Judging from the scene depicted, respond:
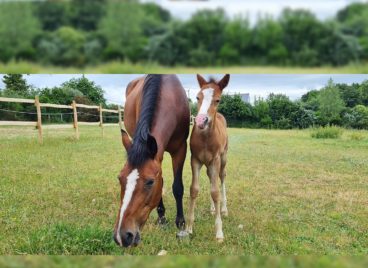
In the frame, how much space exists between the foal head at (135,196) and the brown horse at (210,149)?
16.7 inches

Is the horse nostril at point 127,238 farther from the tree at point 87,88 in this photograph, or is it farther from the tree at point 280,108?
the tree at point 280,108

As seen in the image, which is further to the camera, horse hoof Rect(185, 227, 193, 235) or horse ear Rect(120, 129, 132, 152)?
horse hoof Rect(185, 227, 193, 235)

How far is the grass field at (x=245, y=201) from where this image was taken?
2725mm

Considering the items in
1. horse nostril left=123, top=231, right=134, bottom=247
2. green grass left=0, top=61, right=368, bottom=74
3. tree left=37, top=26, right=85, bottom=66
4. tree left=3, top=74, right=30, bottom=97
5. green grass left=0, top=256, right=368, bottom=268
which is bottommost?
green grass left=0, top=256, right=368, bottom=268

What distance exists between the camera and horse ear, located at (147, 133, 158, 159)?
258 centimetres

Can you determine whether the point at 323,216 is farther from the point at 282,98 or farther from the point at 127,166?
the point at 127,166

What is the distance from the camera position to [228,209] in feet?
10.8

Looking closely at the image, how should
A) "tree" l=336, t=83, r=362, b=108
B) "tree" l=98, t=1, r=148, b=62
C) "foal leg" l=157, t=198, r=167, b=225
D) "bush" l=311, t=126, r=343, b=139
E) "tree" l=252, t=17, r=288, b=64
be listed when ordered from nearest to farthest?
"tree" l=98, t=1, r=148, b=62, "tree" l=252, t=17, r=288, b=64, "tree" l=336, t=83, r=362, b=108, "bush" l=311, t=126, r=343, b=139, "foal leg" l=157, t=198, r=167, b=225

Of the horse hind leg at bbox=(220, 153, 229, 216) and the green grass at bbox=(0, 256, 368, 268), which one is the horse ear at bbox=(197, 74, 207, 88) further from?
the green grass at bbox=(0, 256, 368, 268)

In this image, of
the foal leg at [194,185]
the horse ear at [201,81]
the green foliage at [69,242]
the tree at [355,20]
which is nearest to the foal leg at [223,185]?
the foal leg at [194,185]

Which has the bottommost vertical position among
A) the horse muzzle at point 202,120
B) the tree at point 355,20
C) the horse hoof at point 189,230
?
the horse hoof at point 189,230

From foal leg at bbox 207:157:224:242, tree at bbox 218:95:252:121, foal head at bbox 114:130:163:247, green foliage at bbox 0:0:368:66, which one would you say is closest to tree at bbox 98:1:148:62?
green foliage at bbox 0:0:368:66

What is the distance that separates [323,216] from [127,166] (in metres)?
1.27

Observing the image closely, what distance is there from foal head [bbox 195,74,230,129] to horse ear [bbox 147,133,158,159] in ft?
1.27
